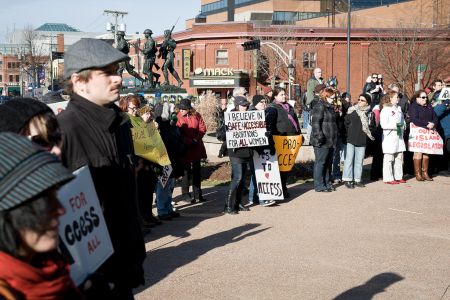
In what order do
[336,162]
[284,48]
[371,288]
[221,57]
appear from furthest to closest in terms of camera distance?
1. [221,57]
2. [284,48]
3. [336,162]
4. [371,288]

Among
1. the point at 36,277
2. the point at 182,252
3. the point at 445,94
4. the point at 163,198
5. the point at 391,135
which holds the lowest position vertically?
the point at 182,252

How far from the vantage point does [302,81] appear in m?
57.5

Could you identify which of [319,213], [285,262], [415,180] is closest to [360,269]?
[285,262]

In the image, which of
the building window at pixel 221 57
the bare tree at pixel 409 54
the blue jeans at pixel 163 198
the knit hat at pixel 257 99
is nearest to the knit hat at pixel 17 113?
the blue jeans at pixel 163 198

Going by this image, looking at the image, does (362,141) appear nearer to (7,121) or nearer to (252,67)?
(7,121)

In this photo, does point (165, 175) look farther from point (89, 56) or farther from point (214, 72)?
point (214, 72)

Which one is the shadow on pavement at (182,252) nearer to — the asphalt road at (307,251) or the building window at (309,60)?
the asphalt road at (307,251)

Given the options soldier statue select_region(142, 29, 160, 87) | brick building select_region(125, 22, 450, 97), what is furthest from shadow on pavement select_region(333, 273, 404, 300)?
brick building select_region(125, 22, 450, 97)

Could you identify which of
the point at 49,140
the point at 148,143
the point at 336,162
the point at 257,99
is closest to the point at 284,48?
the point at 336,162

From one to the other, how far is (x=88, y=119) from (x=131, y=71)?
2282 centimetres

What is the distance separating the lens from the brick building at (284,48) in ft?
185

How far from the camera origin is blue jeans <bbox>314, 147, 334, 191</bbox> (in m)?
12.9

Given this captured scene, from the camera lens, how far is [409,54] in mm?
54000

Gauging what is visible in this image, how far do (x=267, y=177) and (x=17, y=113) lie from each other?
8846 mm
